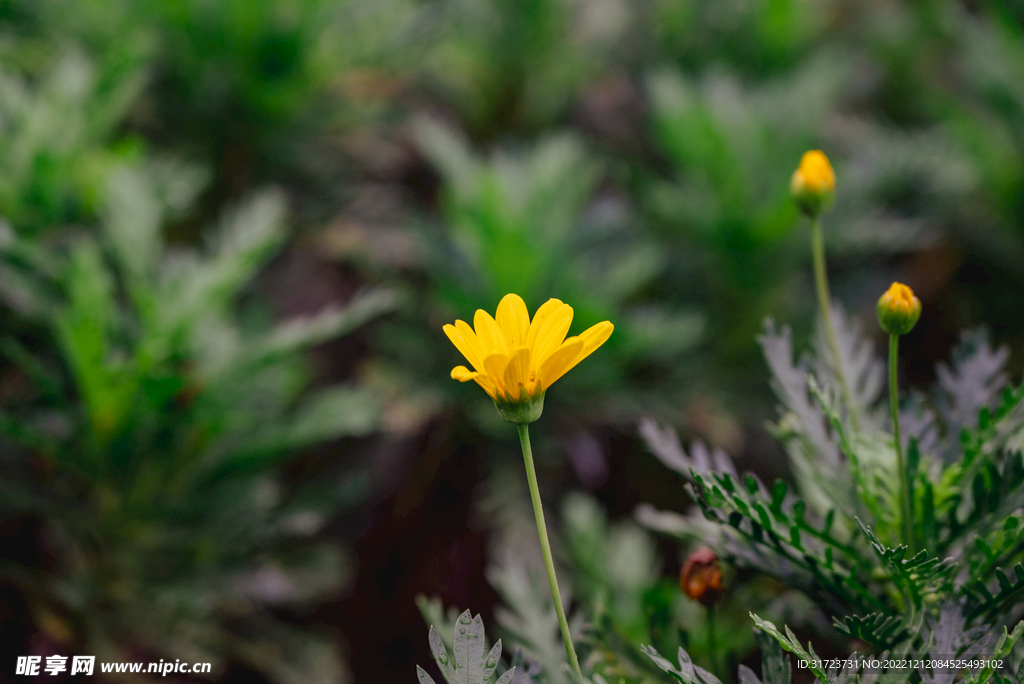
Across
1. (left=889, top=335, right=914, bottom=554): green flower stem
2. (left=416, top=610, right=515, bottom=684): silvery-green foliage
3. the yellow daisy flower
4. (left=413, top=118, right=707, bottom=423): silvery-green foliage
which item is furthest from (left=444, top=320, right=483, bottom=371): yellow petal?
(left=413, top=118, right=707, bottom=423): silvery-green foliage

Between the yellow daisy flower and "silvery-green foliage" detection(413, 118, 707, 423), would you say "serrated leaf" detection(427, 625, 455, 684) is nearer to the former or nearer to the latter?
the yellow daisy flower

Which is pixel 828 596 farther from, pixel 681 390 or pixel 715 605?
pixel 681 390

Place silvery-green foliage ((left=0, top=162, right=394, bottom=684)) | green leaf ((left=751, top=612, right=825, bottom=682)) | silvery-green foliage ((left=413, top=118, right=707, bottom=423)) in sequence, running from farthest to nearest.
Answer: silvery-green foliage ((left=413, top=118, right=707, bottom=423)), silvery-green foliage ((left=0, top=162, right=394, bottom=684)), green leaf ((left=751, top=612, right=825, bottom=682))

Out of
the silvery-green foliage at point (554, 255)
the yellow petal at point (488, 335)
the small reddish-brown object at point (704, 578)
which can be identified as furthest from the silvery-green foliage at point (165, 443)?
the small reddish-brown object at point (704, 578)

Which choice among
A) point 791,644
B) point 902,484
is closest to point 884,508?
point 902,484

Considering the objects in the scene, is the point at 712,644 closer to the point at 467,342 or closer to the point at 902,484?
the point at 902,484

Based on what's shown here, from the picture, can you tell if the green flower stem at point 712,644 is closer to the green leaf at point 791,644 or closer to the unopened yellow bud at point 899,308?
the green leaf at point 791,644

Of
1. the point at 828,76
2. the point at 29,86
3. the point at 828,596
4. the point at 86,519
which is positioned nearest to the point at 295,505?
the point at 86,519
